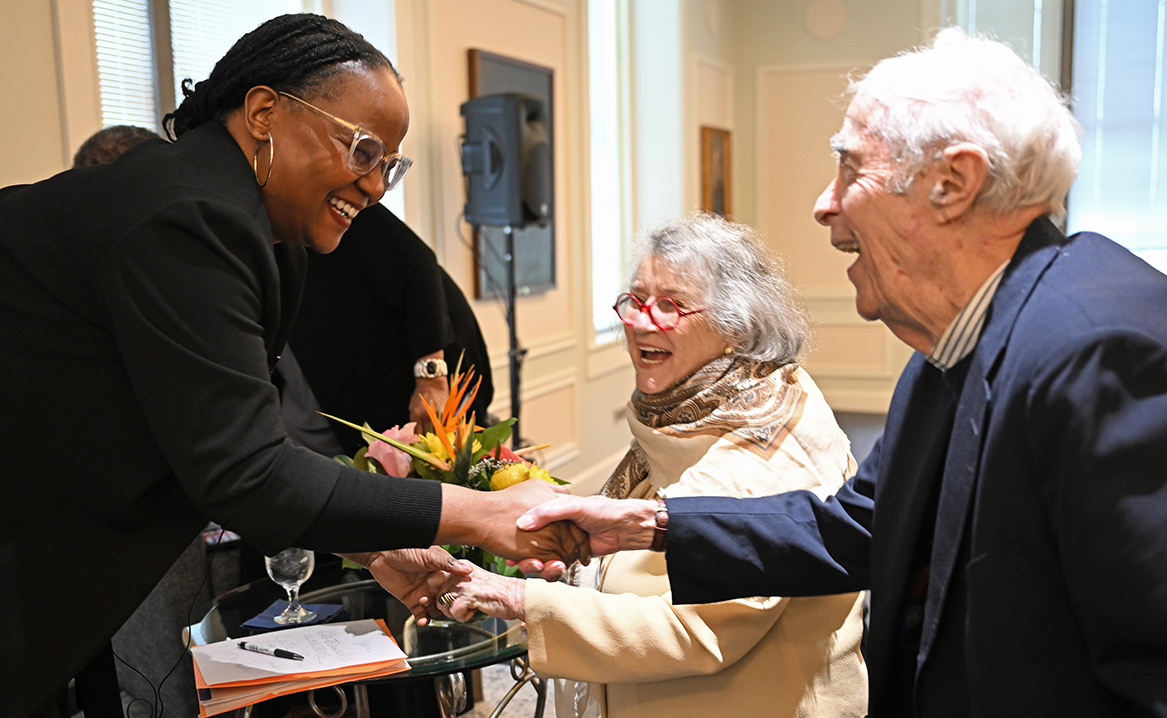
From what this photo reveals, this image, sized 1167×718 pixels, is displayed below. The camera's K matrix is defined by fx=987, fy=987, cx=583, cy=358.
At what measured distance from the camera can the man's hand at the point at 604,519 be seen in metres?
1.53

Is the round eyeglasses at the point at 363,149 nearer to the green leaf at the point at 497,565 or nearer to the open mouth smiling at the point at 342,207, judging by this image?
the open mouth smiling at the point at 342,207

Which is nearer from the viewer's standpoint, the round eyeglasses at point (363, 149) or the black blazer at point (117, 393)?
the black blazer at point (117, 393)

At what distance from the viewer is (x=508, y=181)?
4.34 metres

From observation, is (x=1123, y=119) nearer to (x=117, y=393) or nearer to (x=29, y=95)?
(x=29, y=95)

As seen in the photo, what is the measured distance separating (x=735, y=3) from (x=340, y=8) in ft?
16.2

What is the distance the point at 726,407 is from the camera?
192 centimetres

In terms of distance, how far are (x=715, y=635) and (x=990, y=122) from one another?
910mm

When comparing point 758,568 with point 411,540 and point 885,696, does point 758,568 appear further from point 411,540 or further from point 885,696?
point 411,540

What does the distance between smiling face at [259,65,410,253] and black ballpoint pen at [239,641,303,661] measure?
2.55ft

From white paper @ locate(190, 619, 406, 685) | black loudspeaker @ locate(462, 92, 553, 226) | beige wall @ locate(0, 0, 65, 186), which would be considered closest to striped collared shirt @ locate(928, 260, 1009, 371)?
white paper @ locate(190, 619, 406, 685)

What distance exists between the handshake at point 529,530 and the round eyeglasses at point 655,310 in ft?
1.80

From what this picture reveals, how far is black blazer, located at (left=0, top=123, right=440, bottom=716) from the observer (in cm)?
114

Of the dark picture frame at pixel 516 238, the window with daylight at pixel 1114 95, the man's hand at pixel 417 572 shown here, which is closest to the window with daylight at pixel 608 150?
the dark picture frame at pixel 516 238

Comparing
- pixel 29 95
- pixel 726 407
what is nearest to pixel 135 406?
pixel 726 407
